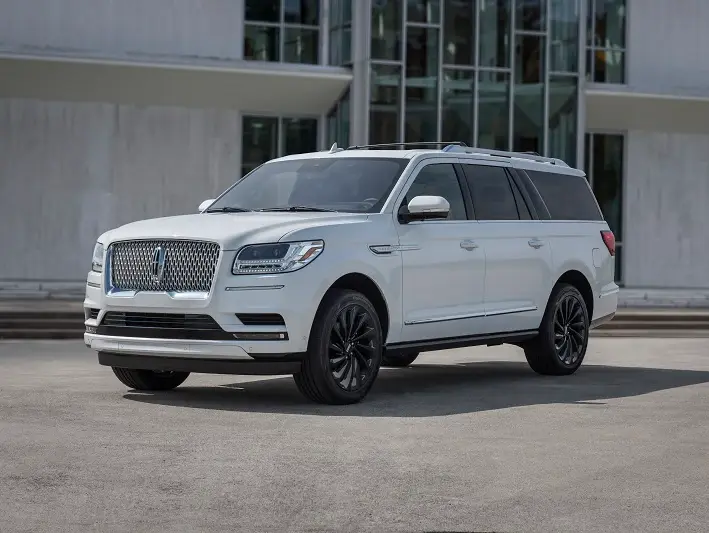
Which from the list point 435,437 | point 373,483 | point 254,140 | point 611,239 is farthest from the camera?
point 254,140

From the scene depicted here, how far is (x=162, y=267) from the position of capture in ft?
36.0

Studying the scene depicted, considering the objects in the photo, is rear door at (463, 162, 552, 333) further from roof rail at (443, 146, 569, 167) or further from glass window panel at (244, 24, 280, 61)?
glass window panel at (244, 24, 280, 61)

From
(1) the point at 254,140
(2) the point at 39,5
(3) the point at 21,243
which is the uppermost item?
(2) the point at 39,5

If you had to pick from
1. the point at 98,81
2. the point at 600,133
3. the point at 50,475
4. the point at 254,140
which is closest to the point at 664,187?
the point at 600,133

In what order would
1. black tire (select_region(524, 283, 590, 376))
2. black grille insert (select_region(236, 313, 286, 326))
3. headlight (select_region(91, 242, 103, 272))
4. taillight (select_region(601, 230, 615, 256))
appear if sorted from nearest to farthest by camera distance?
black grille insert (select_region(236, 313, 286, 326)), headlight (select_region(91, 242, 103, 272)), black tire (select_region(524, 283, 590, 376)), taillight (select_region(601, 230, 615, 256))

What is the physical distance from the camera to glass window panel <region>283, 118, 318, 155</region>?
102 ft

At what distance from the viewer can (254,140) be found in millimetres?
30906

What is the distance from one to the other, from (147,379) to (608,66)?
23.0 metres

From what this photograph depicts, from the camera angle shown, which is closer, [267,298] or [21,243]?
[267,298]

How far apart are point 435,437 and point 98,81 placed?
2085 cm

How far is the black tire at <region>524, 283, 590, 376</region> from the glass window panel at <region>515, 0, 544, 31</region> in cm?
1592

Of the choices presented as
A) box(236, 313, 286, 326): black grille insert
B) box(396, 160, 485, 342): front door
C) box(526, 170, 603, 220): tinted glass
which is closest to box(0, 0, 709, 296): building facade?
box(526, 170, 603, 220): tinted glass

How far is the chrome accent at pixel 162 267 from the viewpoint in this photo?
10805 millimetres

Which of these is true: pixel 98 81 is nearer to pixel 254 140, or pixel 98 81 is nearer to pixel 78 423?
pixel 254 140
